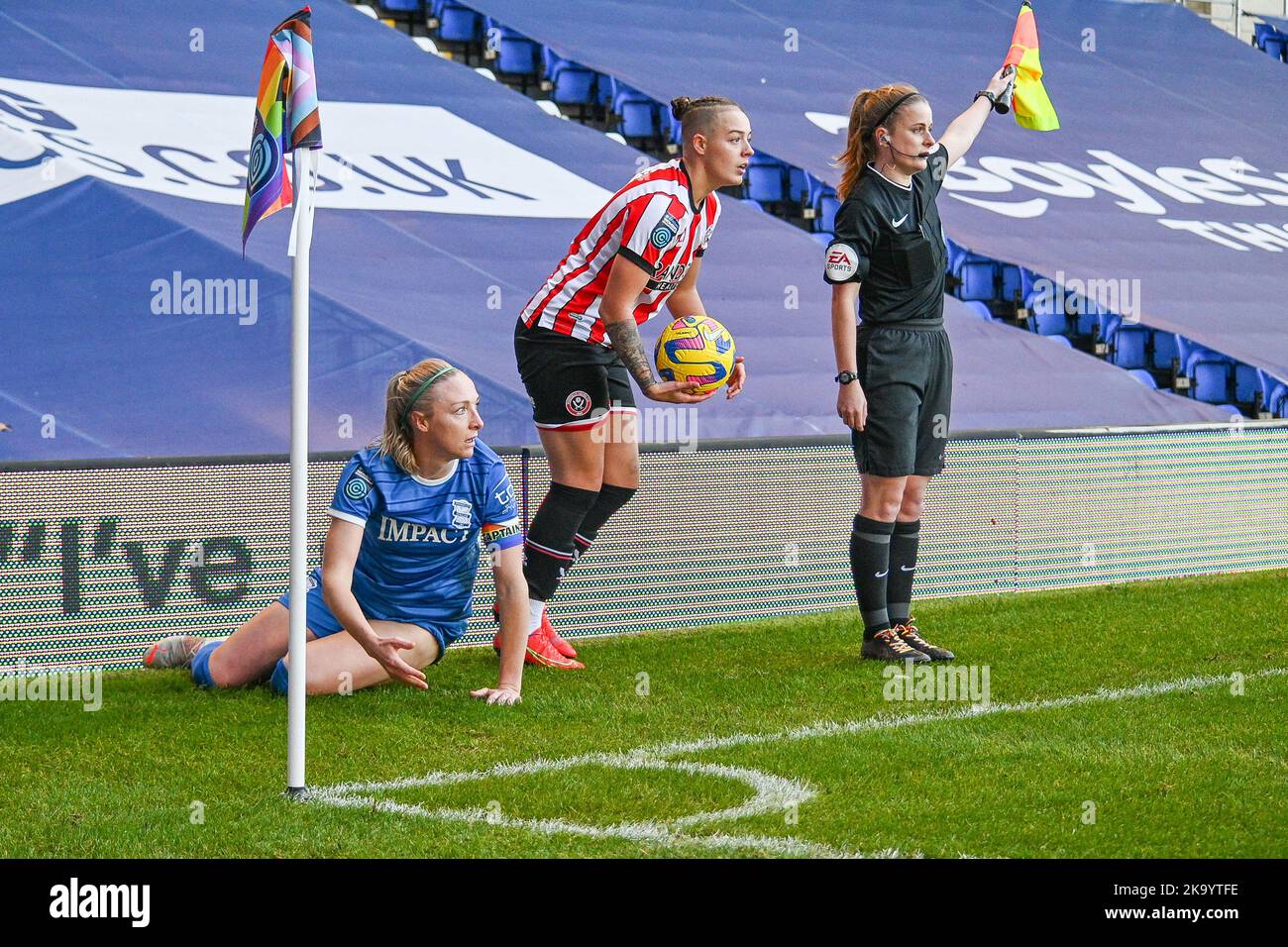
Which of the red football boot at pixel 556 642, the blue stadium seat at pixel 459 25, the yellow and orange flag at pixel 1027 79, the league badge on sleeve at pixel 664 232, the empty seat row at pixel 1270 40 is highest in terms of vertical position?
the empty seat row at pixel 1270 40

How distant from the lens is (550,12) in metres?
17.8

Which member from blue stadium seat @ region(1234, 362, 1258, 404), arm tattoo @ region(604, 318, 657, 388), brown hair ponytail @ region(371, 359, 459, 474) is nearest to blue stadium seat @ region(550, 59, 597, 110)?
blue stadium seat @ region(1234, 362, 1258, 404)

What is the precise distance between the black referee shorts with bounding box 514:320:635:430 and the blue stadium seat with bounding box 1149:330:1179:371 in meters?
9.36

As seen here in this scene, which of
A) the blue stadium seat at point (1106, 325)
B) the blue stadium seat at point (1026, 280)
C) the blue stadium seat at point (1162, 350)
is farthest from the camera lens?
the blue stadium seat at point (1106, 325)

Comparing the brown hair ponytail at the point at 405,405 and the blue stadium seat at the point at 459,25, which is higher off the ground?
the blue stadium seat at the point at 459,25

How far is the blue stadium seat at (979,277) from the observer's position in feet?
50.9

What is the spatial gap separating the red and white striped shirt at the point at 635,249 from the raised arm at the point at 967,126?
3.33ft

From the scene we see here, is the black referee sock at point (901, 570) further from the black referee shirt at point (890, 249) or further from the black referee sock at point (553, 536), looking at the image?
the black referee sock at point (553, 536)

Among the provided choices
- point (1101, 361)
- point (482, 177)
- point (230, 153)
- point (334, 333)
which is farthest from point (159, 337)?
point (1101, 361)

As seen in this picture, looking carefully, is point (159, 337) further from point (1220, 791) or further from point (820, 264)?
point (1220, 791)

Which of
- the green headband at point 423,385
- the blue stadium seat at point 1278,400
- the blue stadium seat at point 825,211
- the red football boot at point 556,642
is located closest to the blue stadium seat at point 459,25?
the blue stadium seat at point 825,211

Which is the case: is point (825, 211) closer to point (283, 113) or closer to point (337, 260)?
point (337, 260)

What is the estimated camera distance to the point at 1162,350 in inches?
590

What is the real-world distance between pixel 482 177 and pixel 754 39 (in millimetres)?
5256
